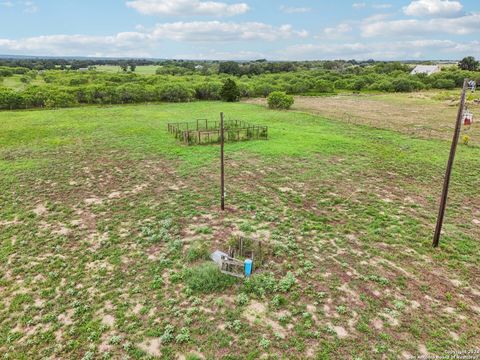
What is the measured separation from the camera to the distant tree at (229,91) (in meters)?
53.9

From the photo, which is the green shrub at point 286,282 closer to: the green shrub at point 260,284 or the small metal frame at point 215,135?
the green shrub at point 260,284

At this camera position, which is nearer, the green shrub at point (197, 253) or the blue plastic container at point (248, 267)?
the blue plastic container at point (248, 267)

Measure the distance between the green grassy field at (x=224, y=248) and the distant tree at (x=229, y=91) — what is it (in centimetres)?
3451

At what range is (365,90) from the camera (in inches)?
3000

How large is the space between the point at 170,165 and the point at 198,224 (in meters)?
8.69

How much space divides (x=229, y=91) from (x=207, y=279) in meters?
48.5

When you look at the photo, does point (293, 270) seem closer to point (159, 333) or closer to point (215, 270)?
point (215, 270)

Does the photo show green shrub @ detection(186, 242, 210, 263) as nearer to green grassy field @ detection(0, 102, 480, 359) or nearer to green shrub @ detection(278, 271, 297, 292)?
green grassy field @ detection(0, 102, 480, 359)

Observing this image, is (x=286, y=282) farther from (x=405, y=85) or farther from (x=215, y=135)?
(x=405, y=85)

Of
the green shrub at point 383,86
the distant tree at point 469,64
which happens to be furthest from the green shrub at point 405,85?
the distant tree at point 469,64

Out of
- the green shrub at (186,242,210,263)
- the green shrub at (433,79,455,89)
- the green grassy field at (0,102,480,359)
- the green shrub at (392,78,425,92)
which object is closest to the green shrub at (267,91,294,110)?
the green grassy field at (0,102,480,359)

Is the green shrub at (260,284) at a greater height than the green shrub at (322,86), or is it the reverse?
the green shrub at (322,86)

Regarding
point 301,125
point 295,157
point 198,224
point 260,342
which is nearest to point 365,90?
point 301,125

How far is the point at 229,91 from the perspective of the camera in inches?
2136
